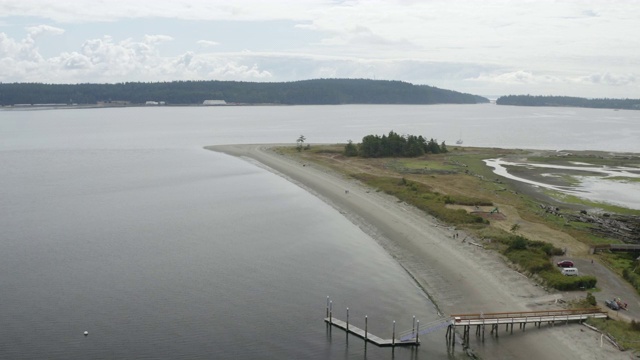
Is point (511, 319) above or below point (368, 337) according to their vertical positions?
above

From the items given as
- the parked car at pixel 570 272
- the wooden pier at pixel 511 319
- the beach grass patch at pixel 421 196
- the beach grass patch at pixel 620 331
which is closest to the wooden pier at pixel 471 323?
the wooden pier at pixel 511 319

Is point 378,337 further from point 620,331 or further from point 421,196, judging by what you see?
point 421,196

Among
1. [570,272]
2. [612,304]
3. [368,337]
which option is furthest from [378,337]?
[570,272]

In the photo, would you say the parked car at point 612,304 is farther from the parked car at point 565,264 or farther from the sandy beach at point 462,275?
the parked car at point 565,264

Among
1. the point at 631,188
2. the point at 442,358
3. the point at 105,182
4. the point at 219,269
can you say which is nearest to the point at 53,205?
the point at 105,182

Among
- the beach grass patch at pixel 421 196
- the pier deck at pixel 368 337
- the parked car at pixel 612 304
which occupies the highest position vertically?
the beach grass patch at pixel 421 196

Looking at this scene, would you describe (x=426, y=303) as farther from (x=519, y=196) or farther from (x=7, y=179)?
(x=7, y=179)

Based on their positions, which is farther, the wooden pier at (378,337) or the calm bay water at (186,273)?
the wooden pier at (378,337)
